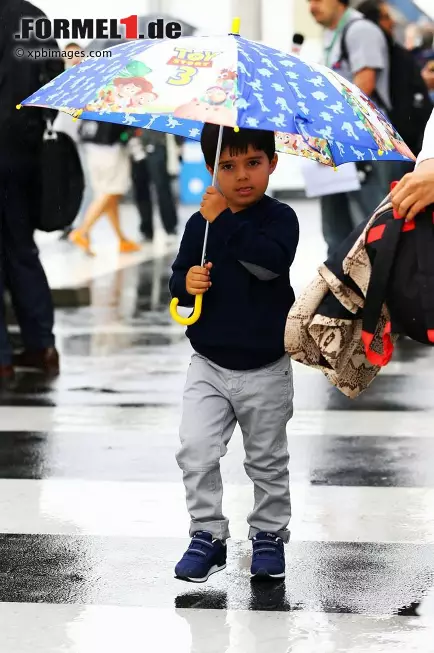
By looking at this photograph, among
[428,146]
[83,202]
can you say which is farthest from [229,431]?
[83,202]

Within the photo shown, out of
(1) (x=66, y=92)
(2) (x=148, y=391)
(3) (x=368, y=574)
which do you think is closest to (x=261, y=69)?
(1) (x=66, y=92)

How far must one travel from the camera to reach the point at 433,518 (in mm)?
5203

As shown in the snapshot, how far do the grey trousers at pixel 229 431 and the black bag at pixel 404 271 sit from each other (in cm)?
62

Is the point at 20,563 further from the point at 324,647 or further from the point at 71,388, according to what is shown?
the point at 71,388

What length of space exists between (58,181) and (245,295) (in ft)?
12.8

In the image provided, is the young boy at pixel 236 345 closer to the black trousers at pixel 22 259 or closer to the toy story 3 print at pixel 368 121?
the toy story 3 print at pixel 368 121

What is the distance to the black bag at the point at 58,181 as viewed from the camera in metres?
8.02

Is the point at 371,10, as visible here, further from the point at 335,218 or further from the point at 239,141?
the point at 239,141

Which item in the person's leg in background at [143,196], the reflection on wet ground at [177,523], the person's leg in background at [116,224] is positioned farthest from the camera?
the person's leg in background at [143,196]

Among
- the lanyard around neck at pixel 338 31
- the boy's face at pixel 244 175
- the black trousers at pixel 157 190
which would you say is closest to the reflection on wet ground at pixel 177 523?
the boy's face at pixel 244 175

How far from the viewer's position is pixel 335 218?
9.92m

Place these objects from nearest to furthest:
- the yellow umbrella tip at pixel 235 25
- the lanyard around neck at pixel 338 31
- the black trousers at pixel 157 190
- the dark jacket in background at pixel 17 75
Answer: the yellow umbrella tip at pixel 235 25 → the dark jacket in background at pixel 17 75 → the lanyard around neck at pixel 338 31 → the black trousers at pixel 157 190

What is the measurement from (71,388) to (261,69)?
3914 millimetres

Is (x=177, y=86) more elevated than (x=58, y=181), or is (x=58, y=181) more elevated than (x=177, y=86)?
(x=177, y=86)
